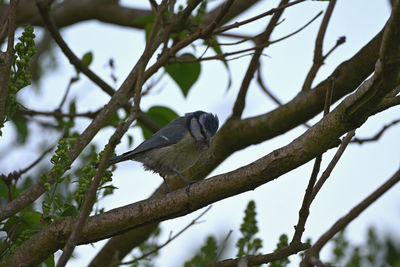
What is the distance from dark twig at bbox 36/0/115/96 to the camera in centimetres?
284

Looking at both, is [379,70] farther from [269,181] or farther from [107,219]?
[107,219]

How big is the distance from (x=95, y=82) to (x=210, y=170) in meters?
0.88

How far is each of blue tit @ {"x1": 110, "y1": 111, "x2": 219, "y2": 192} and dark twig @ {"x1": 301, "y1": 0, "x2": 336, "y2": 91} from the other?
778mm

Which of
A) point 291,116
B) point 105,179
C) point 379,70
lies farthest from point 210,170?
point 379,70

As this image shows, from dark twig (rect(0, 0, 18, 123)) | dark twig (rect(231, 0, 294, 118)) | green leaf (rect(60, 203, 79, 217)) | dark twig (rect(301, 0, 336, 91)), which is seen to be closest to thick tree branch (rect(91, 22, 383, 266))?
dark twig (rect(231, 0, 294, 118))

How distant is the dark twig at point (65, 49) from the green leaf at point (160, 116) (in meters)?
0.28

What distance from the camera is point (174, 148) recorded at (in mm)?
3707

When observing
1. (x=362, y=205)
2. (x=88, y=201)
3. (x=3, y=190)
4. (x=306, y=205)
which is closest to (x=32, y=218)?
(x=3, y=190)

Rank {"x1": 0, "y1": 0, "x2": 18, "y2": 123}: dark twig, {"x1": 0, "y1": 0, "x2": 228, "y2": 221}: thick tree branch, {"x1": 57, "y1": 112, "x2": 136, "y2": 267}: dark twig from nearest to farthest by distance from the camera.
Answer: {"x1": 57, "y1": 112, "x2": 136, "y2": 267}: dark twig, {"x1": 0, "y1": 0, "x2": 18, "y2": 123}: dark twig, {"x1": 0, "y1": 0, "x2": 228, "y2": 221}: thick tree branch

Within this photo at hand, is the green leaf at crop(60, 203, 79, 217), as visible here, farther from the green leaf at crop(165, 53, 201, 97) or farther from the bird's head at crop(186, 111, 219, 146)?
the bird's head at crop(186, 111, 219, 146)

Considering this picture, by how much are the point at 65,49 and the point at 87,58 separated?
0.30 metres

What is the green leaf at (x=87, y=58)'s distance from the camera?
3227mm

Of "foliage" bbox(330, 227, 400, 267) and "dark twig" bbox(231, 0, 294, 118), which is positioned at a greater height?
"dark twig" bbox(231, 0, 294, 118)

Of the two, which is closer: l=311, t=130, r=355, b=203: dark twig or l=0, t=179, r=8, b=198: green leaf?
l=311, t=130, r=355, b=203: dark twig
